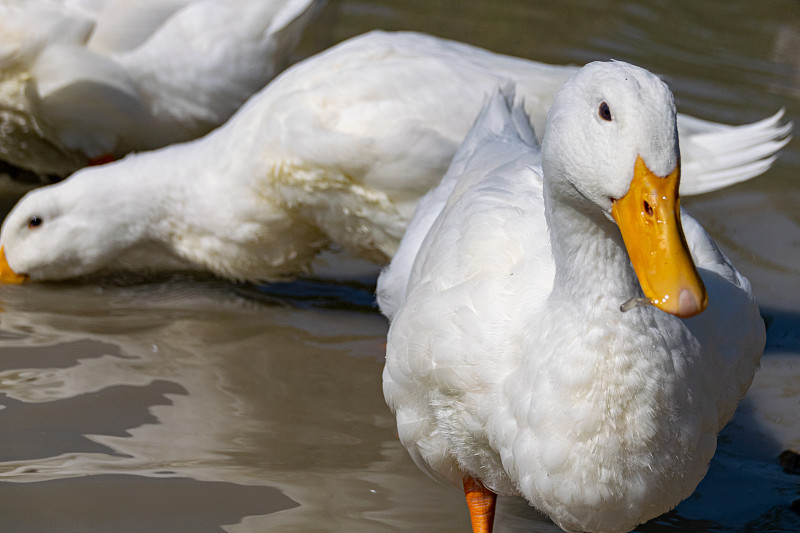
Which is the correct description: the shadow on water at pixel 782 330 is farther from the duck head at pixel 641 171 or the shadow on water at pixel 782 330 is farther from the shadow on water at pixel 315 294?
the duck head at pixel 641 171

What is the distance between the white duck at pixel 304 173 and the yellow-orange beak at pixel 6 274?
0.14ft

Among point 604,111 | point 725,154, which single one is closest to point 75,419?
point 604,111

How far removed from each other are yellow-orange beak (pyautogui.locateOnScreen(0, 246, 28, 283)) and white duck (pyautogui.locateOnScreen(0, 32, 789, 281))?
0.04 meters

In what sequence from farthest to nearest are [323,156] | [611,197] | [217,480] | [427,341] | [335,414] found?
1. [323,156]
2. [335,414]
3. [217,480]
4. [427,341]
5. [611,197]

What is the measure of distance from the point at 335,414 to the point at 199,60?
231cm

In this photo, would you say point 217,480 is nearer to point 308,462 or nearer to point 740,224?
point 308,462

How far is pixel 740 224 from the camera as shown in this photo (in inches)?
195

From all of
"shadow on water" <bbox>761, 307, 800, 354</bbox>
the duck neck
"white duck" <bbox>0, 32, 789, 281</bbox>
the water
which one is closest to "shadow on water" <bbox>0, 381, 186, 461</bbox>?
the water

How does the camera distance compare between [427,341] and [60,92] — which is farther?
[60,92]

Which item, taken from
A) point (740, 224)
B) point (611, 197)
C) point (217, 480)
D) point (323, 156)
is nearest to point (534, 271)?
point (611, 197)

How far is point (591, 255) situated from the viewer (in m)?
2.15

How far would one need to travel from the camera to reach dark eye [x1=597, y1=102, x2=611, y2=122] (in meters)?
1.94

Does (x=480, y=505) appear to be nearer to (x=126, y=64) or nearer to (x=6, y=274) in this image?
(x=6, y=274)

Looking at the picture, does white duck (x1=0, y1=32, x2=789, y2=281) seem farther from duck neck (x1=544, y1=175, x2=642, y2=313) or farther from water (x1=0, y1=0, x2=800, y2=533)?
duck neck (x1=544, y1=175, x2=642, y2=313)
